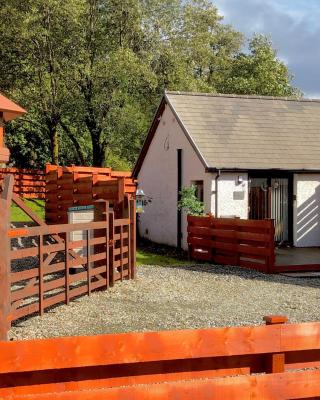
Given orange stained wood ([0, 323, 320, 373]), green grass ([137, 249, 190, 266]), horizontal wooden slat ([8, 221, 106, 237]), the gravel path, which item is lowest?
green grass ([137, 249, 190, 266])

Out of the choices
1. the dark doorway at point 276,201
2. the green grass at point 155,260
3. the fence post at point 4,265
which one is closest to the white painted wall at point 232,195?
the dark doorway at point 276,201

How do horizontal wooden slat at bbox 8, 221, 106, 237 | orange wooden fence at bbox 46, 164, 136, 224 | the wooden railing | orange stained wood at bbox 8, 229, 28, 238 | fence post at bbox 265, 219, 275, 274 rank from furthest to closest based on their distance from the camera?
fence post at bbox 265, 219, 275, 274 → orange wooden fence at bbox 46, 164, 136, 224 → the wooden railing → horizontal wooden slat at bbox 8, 221, 106, 237 → orange stained wood at bbox 8, 229, 28, 238

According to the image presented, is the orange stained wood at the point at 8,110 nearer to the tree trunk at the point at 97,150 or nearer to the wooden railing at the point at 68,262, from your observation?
the wooden railing at the point at 68,262

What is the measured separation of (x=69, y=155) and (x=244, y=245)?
3387 centimetres

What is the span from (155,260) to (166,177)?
598cm

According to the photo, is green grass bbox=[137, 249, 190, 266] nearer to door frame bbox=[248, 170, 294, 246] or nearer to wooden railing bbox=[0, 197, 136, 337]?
wooden railing bbox=[0, 197, 136, 337]

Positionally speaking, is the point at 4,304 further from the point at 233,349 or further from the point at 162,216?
the point at 162,216

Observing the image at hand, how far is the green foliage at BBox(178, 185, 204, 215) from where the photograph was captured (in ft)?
68.4

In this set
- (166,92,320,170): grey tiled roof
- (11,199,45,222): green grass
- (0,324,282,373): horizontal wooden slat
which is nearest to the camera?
(0,324,282,373): horizontal wooden slat

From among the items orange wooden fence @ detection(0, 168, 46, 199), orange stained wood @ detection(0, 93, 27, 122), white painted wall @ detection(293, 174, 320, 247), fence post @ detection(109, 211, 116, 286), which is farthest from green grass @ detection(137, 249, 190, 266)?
orange wooden fence @ detection(0, 168, 46, 199)

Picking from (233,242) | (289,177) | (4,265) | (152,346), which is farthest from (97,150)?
(152,346)

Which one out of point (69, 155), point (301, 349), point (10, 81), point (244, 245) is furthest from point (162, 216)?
point (69, 155)

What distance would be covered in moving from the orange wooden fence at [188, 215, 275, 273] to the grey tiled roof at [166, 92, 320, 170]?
9.35 ft

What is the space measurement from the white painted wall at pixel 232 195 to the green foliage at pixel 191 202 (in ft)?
2.37
